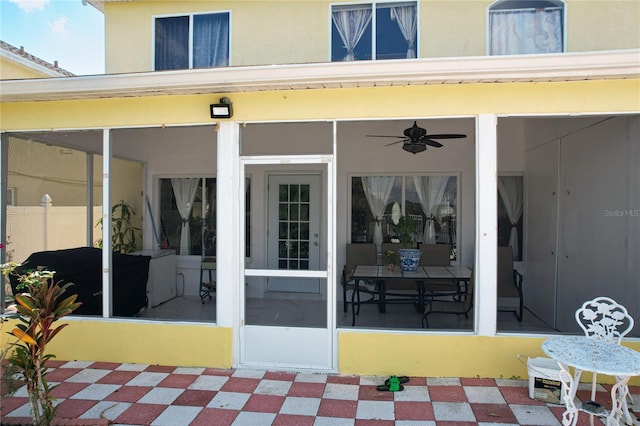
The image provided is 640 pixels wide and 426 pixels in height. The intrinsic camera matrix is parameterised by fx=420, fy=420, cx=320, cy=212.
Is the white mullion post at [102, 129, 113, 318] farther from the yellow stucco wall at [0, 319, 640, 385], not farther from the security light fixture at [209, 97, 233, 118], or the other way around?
the security light fixture at [209, 97, 233, 118]

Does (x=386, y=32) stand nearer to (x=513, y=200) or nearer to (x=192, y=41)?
(x=192, y=41)

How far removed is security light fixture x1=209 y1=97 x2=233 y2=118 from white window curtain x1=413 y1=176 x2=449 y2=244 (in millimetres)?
3712

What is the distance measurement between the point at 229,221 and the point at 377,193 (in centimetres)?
339

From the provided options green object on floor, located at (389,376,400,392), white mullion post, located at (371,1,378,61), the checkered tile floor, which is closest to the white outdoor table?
the checkered tile floor

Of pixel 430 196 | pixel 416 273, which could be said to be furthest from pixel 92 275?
pixel 430 196

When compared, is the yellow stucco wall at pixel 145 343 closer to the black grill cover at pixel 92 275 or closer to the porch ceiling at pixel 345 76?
the black grill cover at pixel 92 275

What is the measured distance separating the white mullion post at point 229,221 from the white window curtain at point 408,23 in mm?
2799

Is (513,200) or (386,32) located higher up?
(386,32)

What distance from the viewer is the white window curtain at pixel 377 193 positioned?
6.84 m

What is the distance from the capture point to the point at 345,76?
357cm

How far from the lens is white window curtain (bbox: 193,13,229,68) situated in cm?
Result: 589

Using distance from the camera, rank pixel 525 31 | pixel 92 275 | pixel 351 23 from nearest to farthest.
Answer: pixel 92 275 < pixel 525 31 < pixel 351 23

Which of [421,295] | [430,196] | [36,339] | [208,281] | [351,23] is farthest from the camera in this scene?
[208,281]

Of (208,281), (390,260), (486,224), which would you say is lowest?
(208,281)
